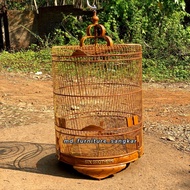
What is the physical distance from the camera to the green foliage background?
32.9ft

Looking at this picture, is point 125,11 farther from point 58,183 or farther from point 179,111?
point 58,183

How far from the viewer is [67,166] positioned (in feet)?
13.3

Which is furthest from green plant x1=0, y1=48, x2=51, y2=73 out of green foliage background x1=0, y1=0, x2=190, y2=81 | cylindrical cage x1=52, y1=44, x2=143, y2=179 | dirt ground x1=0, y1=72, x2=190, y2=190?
cylindrical cage x1=52, y1=44, x2=143, y2=179

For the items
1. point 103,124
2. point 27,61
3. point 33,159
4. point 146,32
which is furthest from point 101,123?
point 146,32

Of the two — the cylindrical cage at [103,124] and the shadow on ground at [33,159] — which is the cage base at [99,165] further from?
the shadow on ground at [33,159]

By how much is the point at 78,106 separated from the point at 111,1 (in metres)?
6.83

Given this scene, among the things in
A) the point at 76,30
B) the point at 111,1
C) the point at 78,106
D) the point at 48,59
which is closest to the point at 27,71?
the point at 48,59

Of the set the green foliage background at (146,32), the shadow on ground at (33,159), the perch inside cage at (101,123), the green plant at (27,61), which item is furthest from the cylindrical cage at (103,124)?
the green plant at (27,61)

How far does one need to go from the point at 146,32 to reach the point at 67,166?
8.10 meters

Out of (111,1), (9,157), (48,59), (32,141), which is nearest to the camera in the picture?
(9,157)

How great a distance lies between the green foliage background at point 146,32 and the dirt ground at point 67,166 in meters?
2.52

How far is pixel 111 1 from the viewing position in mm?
11664

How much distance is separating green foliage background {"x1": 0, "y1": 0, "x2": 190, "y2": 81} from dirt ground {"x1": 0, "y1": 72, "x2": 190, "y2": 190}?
2.52m

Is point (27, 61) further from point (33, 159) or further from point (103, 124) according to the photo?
point (33, 159)
